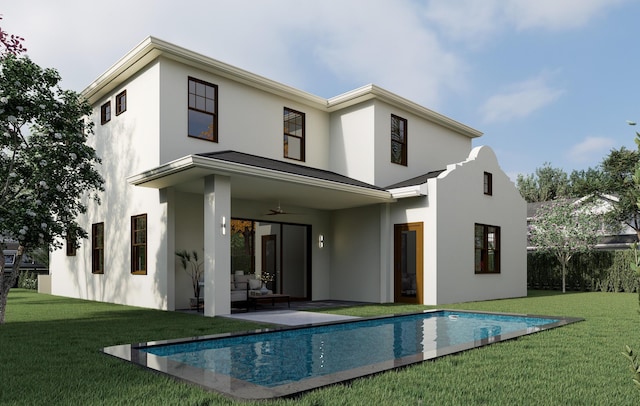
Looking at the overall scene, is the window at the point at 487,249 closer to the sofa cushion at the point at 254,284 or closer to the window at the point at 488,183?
the window at the point at 488,183

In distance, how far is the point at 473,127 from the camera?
20344 mm

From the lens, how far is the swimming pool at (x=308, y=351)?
5.18 meters

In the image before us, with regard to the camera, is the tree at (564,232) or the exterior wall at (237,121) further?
the tree at (564,232)

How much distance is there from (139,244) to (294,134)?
5.92 metres

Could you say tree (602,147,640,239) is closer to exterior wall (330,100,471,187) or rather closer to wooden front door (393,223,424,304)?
exterior wall (330,100,471,187)

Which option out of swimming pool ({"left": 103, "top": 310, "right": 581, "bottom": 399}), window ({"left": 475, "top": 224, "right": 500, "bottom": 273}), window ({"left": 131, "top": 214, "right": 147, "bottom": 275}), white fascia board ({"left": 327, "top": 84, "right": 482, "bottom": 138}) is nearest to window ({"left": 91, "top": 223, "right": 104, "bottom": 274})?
window ({"left": 131, "top": 214, "right": 147, "bottom": 275})

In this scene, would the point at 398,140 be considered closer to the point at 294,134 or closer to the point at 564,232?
the point at 294,134

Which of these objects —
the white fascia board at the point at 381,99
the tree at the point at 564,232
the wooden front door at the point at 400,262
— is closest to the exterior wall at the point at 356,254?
the wooden front door at the point at 400,262

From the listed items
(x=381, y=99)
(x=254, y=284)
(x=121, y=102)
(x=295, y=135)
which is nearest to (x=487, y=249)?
(x=381, y=99)

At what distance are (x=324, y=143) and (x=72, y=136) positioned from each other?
8460 mm

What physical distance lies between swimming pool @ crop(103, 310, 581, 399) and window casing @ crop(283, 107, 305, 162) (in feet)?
23.6

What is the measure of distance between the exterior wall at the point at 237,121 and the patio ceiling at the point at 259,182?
2.37 ft

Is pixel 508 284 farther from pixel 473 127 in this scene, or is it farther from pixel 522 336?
pixel 522 336

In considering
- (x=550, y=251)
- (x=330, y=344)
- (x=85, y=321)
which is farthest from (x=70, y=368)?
(x=550, y=251)
